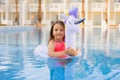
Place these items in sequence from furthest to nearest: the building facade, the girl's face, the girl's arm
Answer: the building facade
the girl's arm
the girl's face

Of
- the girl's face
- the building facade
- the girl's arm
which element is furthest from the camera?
the building facade

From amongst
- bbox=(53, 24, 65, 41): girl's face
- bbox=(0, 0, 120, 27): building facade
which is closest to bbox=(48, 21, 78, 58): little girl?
bbox=(53, 24, 65, 41): girl's face

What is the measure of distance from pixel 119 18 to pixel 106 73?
119 feet

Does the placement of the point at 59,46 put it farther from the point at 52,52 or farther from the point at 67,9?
the point at 67,9

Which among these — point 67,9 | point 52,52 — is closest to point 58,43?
point 52,52

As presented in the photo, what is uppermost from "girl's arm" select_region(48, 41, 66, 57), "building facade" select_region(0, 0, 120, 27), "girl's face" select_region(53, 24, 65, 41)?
"building facade" select_region(0, 0, 120, 27)

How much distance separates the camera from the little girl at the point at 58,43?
5086 millimetres

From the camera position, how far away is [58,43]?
5.35 metres

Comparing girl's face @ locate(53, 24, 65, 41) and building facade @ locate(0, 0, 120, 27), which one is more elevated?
building facade @ locate(0, 0, 120, 27)

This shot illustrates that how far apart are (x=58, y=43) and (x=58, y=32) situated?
0.29 m

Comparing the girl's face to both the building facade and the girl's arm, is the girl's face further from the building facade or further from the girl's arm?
the building facade

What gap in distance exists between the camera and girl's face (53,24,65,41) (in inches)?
199

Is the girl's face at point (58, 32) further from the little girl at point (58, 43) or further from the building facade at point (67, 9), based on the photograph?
the building facade at point (67, 9)

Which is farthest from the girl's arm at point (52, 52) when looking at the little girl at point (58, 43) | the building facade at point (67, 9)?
Answer: the building facade at point (67, 9)
